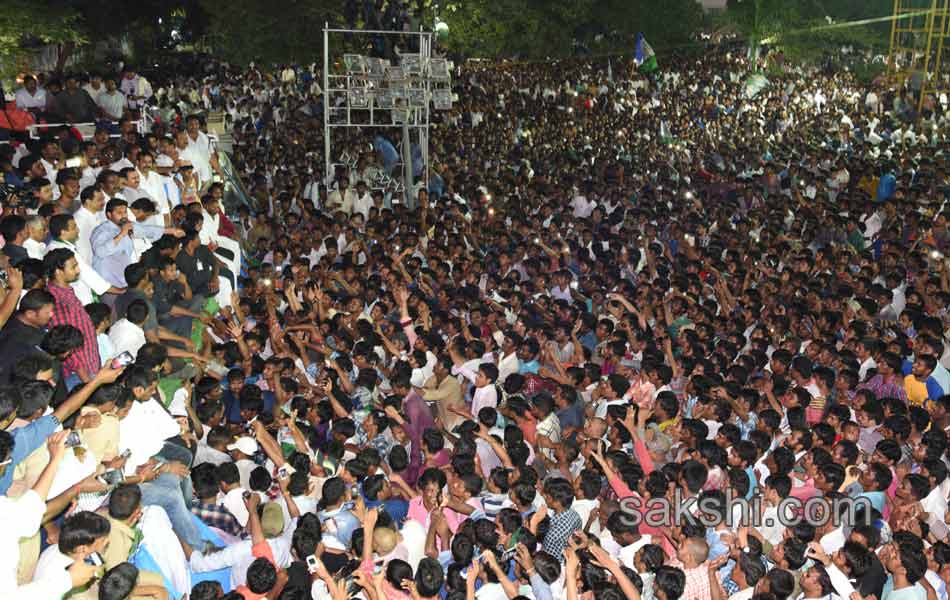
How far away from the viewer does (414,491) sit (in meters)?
4.93

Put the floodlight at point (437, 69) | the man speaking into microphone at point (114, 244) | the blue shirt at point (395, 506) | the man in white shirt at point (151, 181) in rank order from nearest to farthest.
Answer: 1. the blue shirt at point (395, 506)
2. the man speaking into microphone at point (114, 244)
3. the man in white shirt at point (151, 181)
4. the floodlight at point (437, 69)

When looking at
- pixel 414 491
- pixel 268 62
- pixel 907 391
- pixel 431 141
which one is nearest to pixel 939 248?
pixel 907 391

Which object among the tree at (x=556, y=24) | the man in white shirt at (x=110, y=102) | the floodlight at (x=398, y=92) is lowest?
the man in white shirt at (x=110, y=102)

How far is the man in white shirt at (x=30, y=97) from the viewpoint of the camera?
9.98 meters

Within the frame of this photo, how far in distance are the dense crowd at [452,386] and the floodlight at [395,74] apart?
1504 mm

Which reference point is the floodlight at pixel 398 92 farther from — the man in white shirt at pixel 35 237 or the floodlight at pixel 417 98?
the man in white shirt at pixel 35 237

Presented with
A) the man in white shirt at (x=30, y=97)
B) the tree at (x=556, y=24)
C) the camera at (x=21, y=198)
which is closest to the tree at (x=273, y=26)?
the tree at (x=556, y=24)

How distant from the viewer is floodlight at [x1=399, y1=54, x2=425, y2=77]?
38.4 ft

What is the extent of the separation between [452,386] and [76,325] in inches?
107

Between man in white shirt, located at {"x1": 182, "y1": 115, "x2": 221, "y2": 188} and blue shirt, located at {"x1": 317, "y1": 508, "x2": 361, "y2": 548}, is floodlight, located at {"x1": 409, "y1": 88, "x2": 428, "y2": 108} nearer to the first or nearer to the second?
man in white shirt, located at {"x1": 182, "y1": 115, "x2": 221, "y2": 188}

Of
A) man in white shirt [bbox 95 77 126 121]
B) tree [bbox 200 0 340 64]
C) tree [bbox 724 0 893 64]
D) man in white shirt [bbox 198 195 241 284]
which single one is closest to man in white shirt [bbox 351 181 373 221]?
man in white shirt [bbox 198 195 241 284]

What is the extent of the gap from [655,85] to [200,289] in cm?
2008

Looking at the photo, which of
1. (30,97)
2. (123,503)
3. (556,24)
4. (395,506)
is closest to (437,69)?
(30,97)

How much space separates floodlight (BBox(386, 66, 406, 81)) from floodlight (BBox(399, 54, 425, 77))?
0.23 feet
